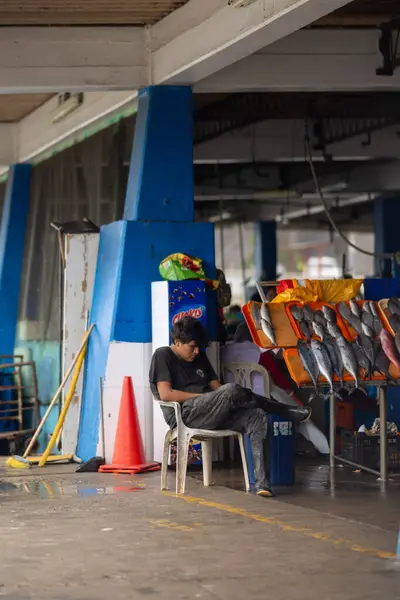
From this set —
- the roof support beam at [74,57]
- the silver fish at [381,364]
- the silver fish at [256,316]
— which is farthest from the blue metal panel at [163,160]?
the silver fish at [381,364]

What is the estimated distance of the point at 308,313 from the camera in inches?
394

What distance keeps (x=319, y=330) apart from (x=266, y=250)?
1781 centimetres

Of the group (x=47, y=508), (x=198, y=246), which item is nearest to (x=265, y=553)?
(x=47, y=508)

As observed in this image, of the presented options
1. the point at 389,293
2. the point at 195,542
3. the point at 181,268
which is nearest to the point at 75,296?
the point at 181,268

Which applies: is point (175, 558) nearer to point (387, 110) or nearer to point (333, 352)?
point (333, 352)

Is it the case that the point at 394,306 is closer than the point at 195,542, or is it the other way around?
the point at 195,542

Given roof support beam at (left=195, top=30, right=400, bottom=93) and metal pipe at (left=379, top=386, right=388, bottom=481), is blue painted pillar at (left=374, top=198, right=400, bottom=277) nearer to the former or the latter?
roof support beam at (left=195, top=30, right=400, bottom=93)

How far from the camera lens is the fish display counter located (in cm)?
968

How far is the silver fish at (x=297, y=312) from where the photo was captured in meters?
9.95

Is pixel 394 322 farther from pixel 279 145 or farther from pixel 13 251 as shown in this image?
pixel 279 145

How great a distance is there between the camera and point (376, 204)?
966 inches

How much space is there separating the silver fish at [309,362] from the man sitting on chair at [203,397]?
38 cm

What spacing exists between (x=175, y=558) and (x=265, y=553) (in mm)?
525

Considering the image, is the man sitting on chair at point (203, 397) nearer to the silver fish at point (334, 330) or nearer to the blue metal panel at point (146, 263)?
the silver fish at point (334, 330)
